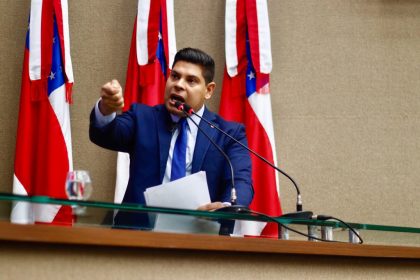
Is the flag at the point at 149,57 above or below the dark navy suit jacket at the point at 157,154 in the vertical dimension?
above

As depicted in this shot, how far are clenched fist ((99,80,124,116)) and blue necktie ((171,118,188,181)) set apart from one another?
1.57ft

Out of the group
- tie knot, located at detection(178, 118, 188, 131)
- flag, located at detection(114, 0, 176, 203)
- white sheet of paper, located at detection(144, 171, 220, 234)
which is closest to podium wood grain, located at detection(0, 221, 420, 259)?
white sheet of paper, located at detection(144, 171, 220, 234)

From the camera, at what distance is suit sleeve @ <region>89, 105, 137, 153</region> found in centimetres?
292

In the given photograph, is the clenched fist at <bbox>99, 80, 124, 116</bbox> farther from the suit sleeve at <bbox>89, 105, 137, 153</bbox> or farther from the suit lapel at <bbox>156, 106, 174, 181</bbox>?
the suit lapel at <bbox>156, 106, 174, 181</bbox>

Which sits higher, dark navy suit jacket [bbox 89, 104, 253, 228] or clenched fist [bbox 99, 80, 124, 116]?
clenched fist [bbox 99, 80, 124, 116]

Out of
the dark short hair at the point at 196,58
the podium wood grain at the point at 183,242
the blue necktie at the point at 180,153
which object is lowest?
the podium wood grain at the point at 183,242

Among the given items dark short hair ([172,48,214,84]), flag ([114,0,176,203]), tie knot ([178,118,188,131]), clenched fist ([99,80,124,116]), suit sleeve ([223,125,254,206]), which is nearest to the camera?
clenched fist ([99,80,124,116])

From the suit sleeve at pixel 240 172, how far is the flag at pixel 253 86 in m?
0.82

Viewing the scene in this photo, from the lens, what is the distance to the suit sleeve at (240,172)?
303 cm

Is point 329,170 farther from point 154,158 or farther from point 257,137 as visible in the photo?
point 154,158

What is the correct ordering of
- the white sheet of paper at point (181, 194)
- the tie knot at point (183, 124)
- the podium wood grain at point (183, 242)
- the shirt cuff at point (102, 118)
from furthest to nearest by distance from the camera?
the tie knot at point (183, 124) → the shirt cuff at point (102, 118) → the white sheet of paper at point (181, 194) → the podium wood grain at point (183, 242)

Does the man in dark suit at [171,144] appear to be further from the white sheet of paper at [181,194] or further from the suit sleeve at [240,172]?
the white sheet of paper at [181,194]

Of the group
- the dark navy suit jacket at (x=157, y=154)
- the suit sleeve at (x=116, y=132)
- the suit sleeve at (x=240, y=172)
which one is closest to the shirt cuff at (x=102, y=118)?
the suit sleeve at (x=116, y=132)

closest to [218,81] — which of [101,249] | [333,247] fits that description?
[333,247]
